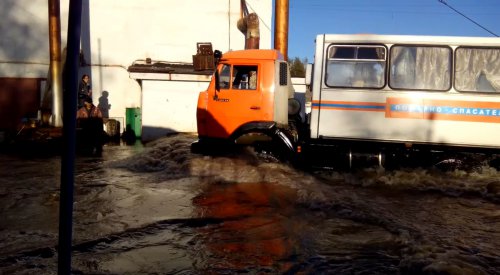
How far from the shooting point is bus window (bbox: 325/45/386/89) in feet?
28.0

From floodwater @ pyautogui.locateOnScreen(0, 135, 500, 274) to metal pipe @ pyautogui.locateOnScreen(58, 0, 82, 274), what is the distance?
2.45m

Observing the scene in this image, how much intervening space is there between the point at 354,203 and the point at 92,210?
4.08 meters

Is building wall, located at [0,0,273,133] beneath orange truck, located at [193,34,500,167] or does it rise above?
above

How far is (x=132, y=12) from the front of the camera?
17922 mm

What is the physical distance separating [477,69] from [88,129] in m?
11.0

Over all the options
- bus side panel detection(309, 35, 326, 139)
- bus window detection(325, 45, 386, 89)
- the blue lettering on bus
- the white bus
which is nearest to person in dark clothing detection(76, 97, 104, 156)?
bus side panel detection(309, 35, 326, 139)

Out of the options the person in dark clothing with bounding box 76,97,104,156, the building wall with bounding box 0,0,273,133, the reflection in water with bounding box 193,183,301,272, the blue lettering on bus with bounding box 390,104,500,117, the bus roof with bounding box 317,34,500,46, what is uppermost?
the building wall with bounding box 0,0,273,133

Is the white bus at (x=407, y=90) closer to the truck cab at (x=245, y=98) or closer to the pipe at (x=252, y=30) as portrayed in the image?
the truck cab at (x=245, y=98)

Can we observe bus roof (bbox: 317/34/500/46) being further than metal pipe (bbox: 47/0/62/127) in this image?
No

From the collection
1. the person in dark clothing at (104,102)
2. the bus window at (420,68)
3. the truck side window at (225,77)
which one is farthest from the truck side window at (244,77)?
the person in dark clothing at (104,102)

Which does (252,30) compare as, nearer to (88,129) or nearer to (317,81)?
(88,129)

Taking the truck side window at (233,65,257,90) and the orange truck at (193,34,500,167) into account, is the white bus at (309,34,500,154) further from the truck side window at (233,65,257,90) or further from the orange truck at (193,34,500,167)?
the truck side window at (233,65,257,90)

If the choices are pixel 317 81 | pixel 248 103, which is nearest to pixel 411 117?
pixel 317 81

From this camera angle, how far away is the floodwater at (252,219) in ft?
14.6
